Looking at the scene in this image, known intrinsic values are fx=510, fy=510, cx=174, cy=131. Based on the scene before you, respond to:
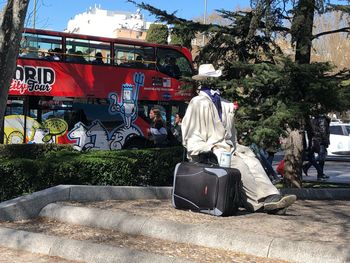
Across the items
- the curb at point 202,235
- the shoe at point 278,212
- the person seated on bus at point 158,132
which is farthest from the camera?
the person seated on bus at point 158,132

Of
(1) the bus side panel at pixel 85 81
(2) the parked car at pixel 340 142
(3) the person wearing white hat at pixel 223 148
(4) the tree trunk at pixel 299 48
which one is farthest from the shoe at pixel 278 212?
(2) the parked car at pixel 340 142

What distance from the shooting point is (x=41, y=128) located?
46.6ft

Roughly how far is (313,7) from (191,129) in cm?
387

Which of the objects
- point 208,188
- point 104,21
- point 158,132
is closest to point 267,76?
point 208,188

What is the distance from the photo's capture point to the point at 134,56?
15797 mm

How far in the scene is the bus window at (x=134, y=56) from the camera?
1555cm

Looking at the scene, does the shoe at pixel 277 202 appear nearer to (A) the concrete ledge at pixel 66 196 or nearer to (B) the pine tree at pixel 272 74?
(B) the pine tree at pixel 272 74

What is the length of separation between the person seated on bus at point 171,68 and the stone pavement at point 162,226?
9214mm

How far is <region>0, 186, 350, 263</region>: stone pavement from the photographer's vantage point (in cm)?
462

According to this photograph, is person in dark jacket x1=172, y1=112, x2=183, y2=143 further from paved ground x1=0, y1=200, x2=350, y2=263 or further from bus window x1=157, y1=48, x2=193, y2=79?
paved ground x1=0, y1=200, x2=350, y2=263

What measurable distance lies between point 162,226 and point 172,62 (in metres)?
11.6

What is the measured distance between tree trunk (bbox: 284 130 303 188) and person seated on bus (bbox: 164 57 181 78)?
700 centimetres

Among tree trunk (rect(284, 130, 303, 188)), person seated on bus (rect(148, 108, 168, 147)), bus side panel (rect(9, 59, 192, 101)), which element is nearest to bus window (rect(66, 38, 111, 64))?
bus side panel (rect(9, 59, 192, 101))

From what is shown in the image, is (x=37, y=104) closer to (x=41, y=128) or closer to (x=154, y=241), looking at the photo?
(x=41, y=128)
